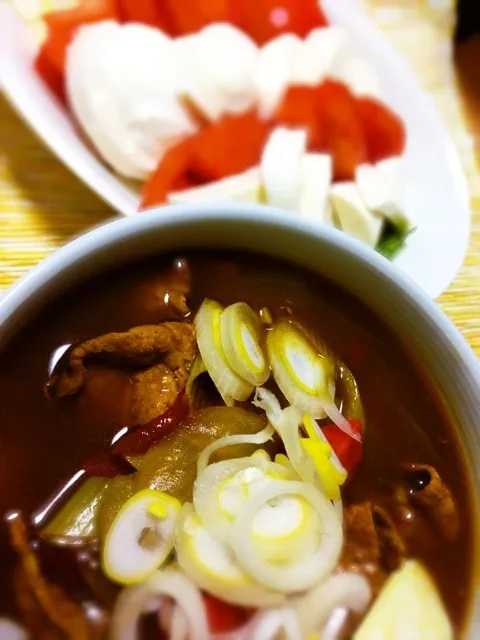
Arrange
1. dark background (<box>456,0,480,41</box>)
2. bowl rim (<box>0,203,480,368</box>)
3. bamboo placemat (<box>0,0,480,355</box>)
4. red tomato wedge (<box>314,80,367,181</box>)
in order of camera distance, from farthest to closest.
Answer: dark background (<box>456,0,480,41</box>), red tomato wedge (<box>314,80,367,181</box>), bamboo placemat (<box>0,0,480,355</box>), bowl rim (<box>0,203,480,368</box>)

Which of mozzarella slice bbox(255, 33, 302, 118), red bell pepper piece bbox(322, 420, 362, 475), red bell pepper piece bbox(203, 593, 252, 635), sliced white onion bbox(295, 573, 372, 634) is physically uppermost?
mozzarella slice bbox(255, 33, 302, 118)

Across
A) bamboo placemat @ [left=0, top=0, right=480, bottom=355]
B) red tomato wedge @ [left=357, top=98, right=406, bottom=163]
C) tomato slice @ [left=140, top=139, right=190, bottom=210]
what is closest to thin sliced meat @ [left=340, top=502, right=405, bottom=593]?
bamboo placemat @ [left=0, top=0, right=480, bottom=355]

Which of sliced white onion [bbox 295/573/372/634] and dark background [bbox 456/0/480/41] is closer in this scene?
sliced white onion [bbox 295/573/372/634]

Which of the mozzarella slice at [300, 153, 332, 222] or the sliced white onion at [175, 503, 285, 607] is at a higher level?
the mozzarella slice at [300, 153, 332, 222]

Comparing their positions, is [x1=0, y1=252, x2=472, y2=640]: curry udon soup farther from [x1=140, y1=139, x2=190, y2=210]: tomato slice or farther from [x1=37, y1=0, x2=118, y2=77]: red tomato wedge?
[x1=37, y1=0, x2=118, y2=77]: red tomato wedge

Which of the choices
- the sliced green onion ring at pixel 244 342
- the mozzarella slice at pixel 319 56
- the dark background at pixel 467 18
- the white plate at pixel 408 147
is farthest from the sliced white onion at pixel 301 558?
the dark background at pixel 467 18

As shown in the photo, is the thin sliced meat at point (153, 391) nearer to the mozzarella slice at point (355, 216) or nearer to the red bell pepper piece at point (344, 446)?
the red bell pepper piece at point (344, 446)

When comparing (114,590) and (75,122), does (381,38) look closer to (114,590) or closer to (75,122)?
(75,122)
